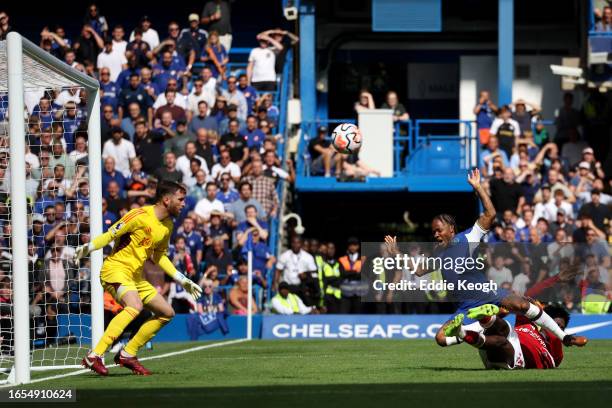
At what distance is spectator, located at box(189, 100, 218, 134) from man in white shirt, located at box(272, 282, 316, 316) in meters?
4.16

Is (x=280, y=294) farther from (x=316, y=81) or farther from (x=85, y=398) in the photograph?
(x=85, y=398)

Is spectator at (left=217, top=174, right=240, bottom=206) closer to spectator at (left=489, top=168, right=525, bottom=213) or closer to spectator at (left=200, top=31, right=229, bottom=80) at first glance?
spectator at (left=200, top=31, right=229, bottom=80)

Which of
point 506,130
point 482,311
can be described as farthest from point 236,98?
point 482,311

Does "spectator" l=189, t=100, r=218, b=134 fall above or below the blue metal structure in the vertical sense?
below

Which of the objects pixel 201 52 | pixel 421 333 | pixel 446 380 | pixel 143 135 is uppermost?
pixel 201 52

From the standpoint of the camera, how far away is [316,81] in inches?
1131

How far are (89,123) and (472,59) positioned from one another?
54.2 ft

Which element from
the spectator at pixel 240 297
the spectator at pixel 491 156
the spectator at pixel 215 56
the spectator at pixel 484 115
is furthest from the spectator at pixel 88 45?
the spectator at pixel 491 156

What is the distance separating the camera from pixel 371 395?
364 inches

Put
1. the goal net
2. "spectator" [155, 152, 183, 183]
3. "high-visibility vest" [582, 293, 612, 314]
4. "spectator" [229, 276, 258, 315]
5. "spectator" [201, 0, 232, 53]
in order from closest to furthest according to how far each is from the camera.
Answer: the goal net < "high-visibility vest" [582, 293, 612, 314] < "spectator" [229, 276, 258, 315] < "spectator" [155, 152, 183, 183] < "spectator" [201, 0, 232, 53]

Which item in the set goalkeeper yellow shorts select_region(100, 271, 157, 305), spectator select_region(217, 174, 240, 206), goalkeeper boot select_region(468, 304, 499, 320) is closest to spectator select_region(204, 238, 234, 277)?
spectator select_region(217, 174, 240, 206)

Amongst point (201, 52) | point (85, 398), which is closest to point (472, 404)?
point (85, 398)

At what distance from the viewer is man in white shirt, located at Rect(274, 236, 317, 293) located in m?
21.6

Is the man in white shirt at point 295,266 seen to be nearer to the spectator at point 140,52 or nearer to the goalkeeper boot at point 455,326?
the spectator at point 140,52
